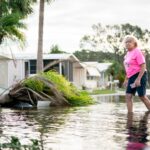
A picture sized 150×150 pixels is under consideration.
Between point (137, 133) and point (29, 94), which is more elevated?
point (29, 94)

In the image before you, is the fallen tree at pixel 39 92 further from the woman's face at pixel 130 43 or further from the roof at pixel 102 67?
the roof at pixel 102 67

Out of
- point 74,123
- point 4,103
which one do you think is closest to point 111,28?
point 4,103

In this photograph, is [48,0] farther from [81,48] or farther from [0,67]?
[81,48]

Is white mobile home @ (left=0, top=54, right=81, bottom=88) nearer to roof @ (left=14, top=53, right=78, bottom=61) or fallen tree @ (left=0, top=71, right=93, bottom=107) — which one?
roof @ (left=14, top=53, right=78, bottom=61)

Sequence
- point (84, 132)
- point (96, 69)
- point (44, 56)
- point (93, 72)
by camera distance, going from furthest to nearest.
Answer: point (96, 69) < point (93, 72) < point (44, 56) < point (84, 132)

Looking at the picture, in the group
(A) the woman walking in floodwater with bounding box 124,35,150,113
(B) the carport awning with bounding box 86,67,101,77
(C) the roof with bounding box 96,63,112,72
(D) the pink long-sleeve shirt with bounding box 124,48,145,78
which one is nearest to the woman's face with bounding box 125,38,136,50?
(A) the woman walking in floodwater with bounding box 124,35,150,113

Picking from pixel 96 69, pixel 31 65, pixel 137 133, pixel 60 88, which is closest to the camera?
pixel 137 133

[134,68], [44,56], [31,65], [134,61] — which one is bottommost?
[134,68]

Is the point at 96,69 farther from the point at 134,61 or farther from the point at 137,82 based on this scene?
the point at 137,82

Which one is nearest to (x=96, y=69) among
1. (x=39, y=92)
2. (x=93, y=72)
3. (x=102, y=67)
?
(x=93, y=72)

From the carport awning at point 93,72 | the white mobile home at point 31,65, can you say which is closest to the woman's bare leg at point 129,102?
the white mobile home at point 31,65

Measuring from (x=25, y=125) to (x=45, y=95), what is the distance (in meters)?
8.32

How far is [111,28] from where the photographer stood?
368 ft

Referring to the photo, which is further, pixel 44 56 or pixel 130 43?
pixel 44 56
